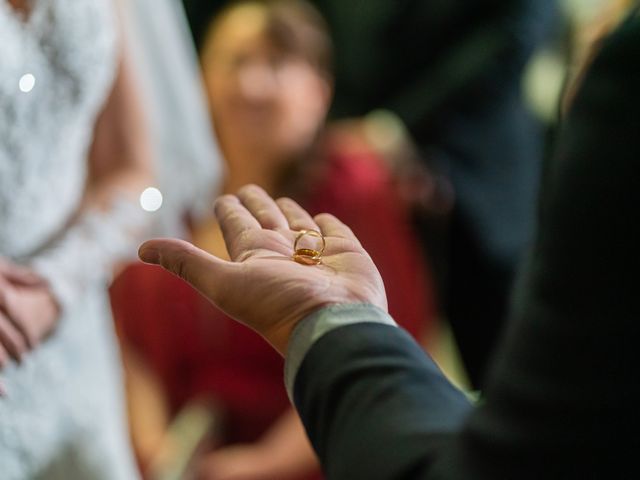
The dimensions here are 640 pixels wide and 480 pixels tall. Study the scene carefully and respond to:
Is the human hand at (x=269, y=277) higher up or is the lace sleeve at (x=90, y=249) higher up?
the human hand at (x=269, y=277)

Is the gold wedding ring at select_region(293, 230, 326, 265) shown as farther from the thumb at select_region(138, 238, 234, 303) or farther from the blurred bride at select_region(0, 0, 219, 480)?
the blurred bride at select_region(0, 0, 219, 480)

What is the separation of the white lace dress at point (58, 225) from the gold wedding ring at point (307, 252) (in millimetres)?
187

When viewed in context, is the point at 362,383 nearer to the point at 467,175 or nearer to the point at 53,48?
the point at 53,48

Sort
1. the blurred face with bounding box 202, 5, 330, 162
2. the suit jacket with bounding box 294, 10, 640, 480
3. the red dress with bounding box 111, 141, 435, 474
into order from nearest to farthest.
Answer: the suit jacket with bounding box 294, 10, 640, 480 < the red dress with bounding box 111, 141, 435, 474 < the blurred face with bounding box 202, 5, 330, 162

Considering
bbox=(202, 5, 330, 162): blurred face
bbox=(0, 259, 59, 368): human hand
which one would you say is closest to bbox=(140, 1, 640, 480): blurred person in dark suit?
bbox=(0, 259, 59, 368): human hand

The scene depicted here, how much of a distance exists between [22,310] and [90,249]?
9 centimetres

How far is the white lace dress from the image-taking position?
2.07ft

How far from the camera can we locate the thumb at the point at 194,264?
490 mm

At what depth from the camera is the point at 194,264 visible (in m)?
0.49

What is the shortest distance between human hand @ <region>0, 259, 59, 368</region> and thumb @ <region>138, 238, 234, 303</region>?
0.12 m

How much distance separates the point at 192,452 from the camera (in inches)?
37.9

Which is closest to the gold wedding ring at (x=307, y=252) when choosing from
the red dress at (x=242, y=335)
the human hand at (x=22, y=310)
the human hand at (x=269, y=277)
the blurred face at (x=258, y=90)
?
the human hand at (x=269, y=277)

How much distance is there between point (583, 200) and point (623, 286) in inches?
1.3

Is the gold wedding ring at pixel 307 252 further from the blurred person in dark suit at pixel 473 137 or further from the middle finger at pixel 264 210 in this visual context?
the blurred person in dark suit at pixel 473 137
